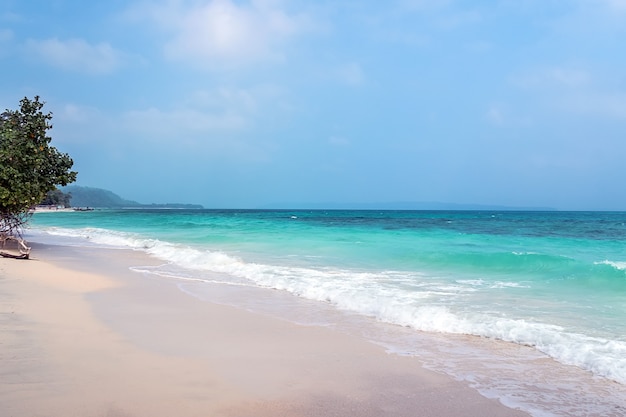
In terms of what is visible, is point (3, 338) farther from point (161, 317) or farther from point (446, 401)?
point (446, 401)

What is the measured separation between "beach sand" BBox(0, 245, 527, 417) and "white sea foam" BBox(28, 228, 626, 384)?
1.67 m

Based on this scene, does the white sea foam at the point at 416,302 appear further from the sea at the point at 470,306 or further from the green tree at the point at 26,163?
the green tree at the point at 26,163

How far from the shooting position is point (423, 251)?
60.1ft

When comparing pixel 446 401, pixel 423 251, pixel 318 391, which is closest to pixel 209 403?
pixel 318 391

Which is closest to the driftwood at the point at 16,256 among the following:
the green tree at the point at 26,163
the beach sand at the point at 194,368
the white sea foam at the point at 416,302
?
the green tree at the point at 26,163

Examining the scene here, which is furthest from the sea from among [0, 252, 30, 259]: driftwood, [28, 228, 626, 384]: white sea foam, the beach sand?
[0, 252, 30, 259]: driftwood

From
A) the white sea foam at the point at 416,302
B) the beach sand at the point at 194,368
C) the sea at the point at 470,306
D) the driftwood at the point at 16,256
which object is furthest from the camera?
the driftwood at the point at 16,256

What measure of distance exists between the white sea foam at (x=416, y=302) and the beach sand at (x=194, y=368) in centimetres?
167

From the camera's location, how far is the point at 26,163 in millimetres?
15969

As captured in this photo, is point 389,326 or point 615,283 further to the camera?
point 615,283

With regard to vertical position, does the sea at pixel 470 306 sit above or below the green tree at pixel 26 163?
below

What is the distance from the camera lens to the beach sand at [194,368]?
393 centimetres

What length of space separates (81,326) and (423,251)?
14011 millimetres

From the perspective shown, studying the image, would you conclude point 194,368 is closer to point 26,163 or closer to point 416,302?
point 416,302
